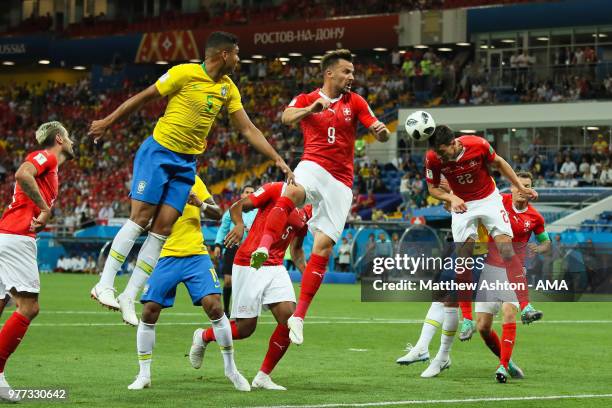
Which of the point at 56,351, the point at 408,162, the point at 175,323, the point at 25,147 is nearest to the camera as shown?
the point at 56,351

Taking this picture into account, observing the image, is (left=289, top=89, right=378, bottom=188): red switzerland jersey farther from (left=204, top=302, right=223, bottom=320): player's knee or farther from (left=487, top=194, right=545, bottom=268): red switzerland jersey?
(left=487, top=194, right=545, bottom=268): red switzerland jersey

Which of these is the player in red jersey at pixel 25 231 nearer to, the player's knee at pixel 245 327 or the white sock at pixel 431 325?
the player's knee at pixel 245 327

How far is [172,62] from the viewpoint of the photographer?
62.8 m

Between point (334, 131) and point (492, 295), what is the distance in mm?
2749

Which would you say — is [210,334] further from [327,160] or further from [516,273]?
[516,273]

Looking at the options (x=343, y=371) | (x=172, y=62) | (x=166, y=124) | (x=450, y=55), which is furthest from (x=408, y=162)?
(x=166, y=124)

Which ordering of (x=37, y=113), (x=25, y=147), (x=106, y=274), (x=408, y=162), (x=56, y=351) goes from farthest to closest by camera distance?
(x=37, y=113) → (x=25, y=147) → (x=408, y=162) → (x=56, y=351) → (x=106, y=274)

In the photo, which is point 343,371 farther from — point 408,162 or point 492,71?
point 492,71

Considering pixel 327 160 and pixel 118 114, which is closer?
pixel 118 114

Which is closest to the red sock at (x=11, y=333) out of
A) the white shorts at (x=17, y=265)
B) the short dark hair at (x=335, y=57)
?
the white shorts at (x=17, y=265)

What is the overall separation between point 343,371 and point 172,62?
50731 millimetres

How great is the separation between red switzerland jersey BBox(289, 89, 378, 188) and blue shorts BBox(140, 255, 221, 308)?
1.68 m

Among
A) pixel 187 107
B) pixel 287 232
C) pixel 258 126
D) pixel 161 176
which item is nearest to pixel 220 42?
pixel 187 107

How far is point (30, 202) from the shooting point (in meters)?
11.1
